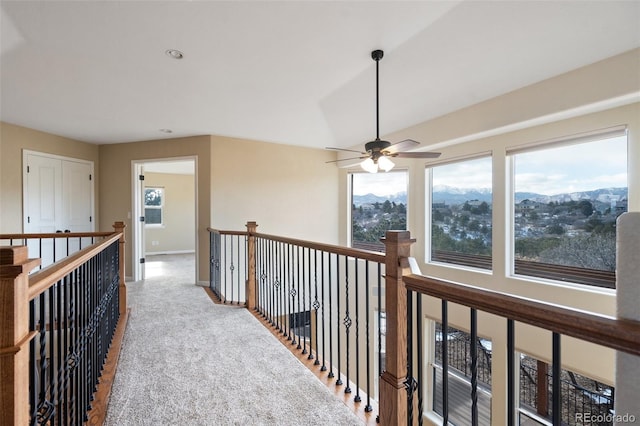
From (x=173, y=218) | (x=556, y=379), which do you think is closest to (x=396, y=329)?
(x=556, y=379)

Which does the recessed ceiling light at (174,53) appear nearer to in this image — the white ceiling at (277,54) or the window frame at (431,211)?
the white ceiling at (277,54)

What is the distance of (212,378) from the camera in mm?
2090

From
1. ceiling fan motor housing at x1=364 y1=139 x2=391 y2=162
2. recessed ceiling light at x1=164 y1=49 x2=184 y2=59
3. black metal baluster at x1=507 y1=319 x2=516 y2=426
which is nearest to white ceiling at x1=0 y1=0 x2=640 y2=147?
recessed ceiling light at x1=164 y1=49 x2=184 y2=59

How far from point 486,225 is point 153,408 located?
13.1ft

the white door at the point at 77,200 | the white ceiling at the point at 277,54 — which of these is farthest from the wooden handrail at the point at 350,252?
the white door at the point at 77,200

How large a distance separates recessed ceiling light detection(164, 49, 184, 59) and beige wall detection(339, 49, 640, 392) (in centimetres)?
320

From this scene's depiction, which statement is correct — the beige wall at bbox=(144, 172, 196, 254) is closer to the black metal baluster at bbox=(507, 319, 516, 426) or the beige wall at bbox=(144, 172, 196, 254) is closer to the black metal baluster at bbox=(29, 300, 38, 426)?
the black metal baluster at bbox=(29, 300, 38, 426)

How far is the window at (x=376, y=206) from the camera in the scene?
542 centimetres

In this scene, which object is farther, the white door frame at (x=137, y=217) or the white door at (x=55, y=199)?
the white door frame at (x=137, y=217)

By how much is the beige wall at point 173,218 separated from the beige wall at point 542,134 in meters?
6.89

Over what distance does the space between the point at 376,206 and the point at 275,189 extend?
1.92 metres

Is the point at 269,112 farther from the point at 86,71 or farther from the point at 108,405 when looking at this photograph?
the point at 108,405

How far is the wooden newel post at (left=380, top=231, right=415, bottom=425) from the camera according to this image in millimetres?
1296

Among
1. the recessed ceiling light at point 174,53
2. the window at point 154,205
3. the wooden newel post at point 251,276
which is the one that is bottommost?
the wooden newel post at point 251,276
